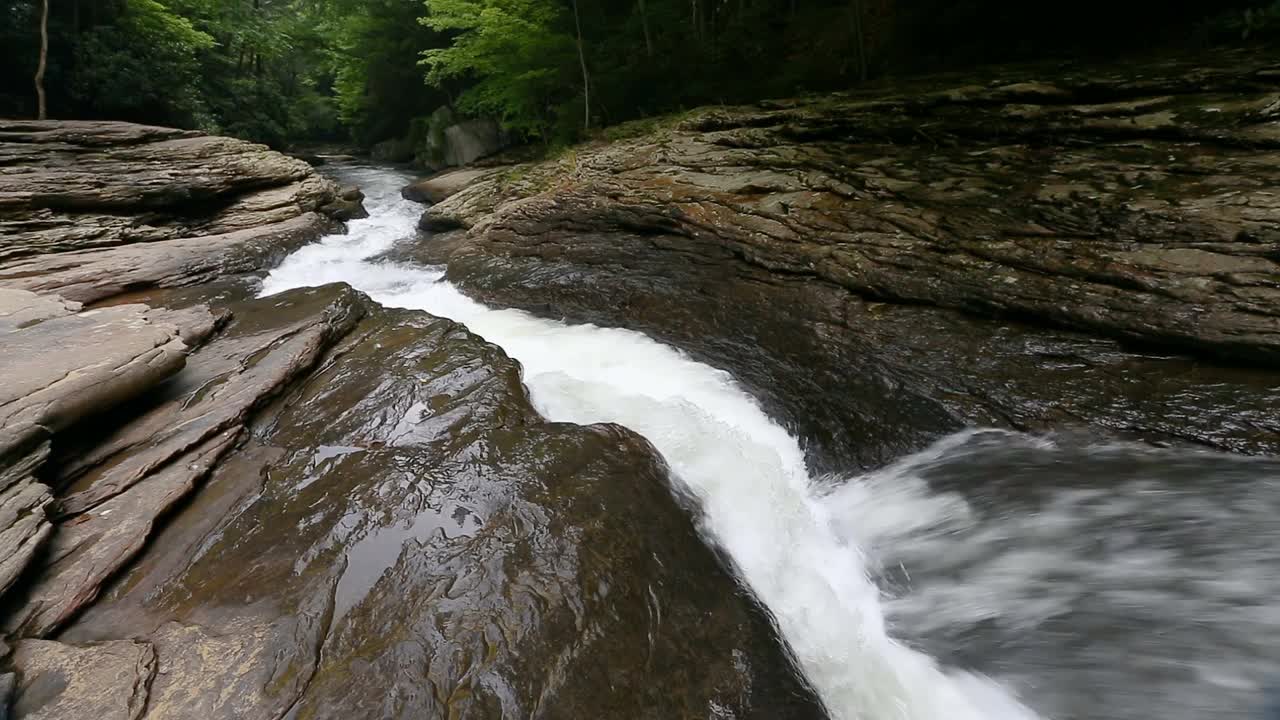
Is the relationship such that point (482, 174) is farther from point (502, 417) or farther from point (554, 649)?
point (554, 649)

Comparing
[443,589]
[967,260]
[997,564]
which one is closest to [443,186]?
[967,260]

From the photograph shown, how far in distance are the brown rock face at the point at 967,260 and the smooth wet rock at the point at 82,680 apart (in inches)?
168

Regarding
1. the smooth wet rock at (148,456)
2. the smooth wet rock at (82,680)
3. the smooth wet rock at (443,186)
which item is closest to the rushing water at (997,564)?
the smooth wet rock at (148,456)

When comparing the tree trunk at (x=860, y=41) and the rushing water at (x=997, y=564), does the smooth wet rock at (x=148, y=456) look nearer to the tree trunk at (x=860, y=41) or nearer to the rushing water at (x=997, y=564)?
the rushing water at (x=997, y=564)

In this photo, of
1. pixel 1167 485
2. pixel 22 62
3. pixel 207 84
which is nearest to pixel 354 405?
pixel 1167 485

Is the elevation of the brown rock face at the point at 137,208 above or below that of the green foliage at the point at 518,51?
below

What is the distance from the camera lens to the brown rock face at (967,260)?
4027 millimetres

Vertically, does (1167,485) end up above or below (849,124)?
below

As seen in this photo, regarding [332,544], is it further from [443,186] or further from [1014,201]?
[443,186]

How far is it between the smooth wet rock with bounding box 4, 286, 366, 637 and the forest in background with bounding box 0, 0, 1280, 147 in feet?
32.3

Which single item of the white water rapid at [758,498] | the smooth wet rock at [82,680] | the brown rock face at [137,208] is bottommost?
the white water rapid at [758,498]

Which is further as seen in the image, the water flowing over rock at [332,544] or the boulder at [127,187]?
the boulder at [127,187]

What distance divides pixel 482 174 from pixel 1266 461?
1509cm

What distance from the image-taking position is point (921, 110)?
7.08m
